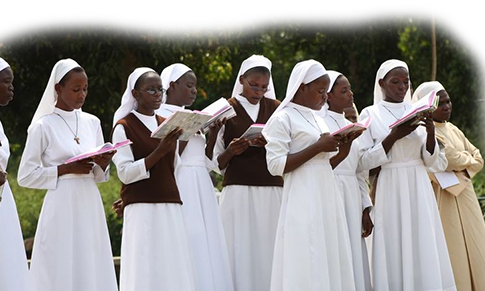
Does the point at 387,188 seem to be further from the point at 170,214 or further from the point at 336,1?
the point at 336,1

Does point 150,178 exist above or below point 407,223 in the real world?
above

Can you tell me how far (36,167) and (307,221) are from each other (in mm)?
2329

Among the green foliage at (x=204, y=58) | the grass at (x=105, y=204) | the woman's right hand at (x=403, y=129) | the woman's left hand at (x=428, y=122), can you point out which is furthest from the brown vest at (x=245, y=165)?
the green foliage at (x=204, y=58)

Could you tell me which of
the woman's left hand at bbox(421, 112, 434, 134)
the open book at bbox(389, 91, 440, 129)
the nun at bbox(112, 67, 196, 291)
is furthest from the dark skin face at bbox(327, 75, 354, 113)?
the nun at bbox(112, 67, 196, 291)

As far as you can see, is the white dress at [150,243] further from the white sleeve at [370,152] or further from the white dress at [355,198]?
the white sleeve at [370,152]

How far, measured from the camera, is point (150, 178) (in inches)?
314

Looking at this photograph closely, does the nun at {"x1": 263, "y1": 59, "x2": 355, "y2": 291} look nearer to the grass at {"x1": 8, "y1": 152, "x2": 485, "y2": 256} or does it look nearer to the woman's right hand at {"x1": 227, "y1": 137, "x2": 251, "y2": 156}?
the woman's right hand at {"x1": 227, "y1": 137, "x2": 251, "y2": 156}

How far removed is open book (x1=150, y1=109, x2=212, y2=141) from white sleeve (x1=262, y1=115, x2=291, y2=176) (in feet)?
1.89

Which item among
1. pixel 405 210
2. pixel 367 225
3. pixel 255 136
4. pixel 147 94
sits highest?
pixel 147 94

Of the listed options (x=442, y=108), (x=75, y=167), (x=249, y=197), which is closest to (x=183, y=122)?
(x=75, y=167)

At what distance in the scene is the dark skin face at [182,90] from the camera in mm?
9094

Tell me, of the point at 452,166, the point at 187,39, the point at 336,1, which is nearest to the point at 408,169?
the point at 452,166

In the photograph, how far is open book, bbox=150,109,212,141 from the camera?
298 inches

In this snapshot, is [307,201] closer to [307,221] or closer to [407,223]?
[307,221]
